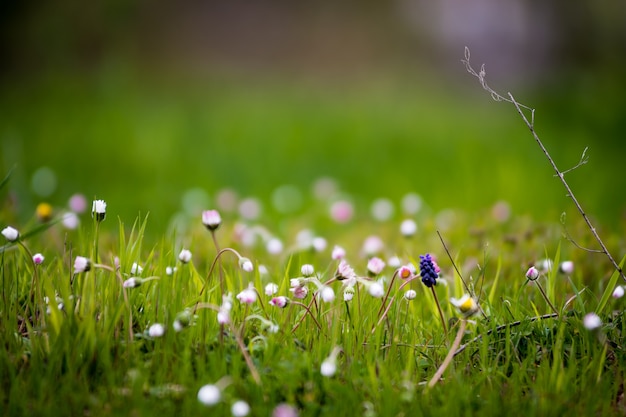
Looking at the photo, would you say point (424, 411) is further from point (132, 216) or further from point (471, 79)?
point (471, 79)

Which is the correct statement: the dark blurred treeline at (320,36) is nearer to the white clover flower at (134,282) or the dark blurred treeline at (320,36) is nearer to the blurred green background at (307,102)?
the blurred green background at (307,102)

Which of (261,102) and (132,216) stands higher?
(261,102)

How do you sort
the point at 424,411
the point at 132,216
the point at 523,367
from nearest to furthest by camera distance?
the point at 424,411, the point at 523,367, the point at 132,216

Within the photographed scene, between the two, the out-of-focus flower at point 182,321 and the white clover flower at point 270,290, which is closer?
the out-of-focus flower at point 182,321

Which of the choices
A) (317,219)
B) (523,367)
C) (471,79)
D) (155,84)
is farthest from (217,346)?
(471,79)

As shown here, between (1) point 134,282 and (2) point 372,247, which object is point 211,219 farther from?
(2) point 372,247

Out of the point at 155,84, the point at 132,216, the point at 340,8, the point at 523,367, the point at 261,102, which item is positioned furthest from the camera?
the point at 340,8

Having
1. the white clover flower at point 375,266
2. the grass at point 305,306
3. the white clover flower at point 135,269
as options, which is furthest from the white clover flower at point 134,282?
the white clover flower at point 375,266
